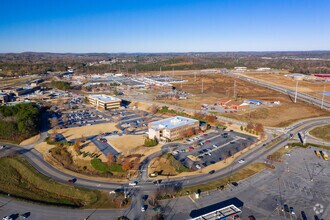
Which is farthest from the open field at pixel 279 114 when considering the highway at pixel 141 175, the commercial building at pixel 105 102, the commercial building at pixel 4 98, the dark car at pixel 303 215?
the commercial building at pixel 4 98

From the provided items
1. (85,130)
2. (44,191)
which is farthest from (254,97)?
(44,191)

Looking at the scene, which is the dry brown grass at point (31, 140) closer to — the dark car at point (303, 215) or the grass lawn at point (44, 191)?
the grass lawn at point (44, 191)

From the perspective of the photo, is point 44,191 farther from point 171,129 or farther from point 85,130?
point 171,129

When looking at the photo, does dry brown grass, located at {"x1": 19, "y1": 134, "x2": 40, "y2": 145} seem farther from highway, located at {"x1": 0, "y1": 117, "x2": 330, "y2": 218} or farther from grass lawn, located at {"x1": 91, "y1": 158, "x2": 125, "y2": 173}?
grass lawn, located at {"x1": 91, "y1": 158, "x2": 125, "y2": 173}

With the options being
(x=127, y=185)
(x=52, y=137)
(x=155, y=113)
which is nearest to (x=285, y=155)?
(x=127, y=185)

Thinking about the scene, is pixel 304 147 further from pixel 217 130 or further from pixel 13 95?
pixel 13 95
